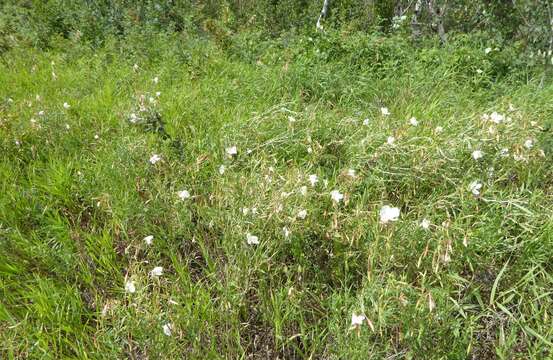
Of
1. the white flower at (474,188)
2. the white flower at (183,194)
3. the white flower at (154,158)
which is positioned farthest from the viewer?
the white flower at (154,158)

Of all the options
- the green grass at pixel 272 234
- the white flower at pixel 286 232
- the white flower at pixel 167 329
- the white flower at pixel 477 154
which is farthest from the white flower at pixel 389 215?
the white flower at pixel 167 329

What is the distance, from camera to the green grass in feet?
4.87

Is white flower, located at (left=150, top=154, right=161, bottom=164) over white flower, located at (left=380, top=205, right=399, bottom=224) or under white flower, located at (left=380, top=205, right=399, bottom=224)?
under

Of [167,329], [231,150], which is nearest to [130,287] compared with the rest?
[167,329]

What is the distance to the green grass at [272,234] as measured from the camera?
1.49m

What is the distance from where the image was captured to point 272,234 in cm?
181

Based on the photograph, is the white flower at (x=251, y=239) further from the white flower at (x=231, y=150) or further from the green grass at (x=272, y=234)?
the white flower at (x=231, y=150)

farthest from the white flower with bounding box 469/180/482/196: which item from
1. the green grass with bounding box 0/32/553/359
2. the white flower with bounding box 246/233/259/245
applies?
the white flower with bounding box 246/233/259/245

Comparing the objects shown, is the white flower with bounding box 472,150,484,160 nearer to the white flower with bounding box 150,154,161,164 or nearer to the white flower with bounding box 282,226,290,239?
the white flower with bounding box 282,226,290,239

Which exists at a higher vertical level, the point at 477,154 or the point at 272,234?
the point at 477,154

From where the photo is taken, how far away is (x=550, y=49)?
3.99 m

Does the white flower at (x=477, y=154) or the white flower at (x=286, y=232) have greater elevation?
the white flower at (x=477, y=154)

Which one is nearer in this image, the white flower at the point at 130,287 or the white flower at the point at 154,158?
the white flower at the point at 130,287

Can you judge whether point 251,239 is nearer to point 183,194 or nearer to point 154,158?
point 183,194
